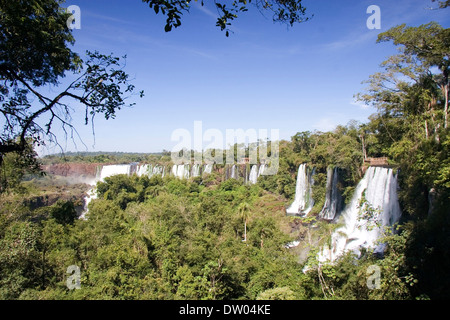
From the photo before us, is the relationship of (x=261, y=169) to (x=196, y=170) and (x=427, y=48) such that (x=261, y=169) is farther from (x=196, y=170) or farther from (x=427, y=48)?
(x=427, y=48)

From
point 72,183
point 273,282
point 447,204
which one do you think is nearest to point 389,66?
point 447,204

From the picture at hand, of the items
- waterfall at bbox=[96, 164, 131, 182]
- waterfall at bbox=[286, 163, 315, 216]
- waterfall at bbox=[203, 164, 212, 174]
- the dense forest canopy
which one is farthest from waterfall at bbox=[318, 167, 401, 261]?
waterfall at bbox=[96, 164, 131, 182]

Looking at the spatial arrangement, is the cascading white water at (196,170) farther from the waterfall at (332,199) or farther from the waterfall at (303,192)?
the waterfall at (332,199)

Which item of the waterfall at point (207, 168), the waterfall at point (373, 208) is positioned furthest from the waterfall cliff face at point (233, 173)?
the waterfall at point (373, 208)

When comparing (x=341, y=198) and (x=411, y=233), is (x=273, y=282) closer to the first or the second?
(x=411, y=233)

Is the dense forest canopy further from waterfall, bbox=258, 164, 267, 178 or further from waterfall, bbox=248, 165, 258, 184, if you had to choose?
waterfall, bbox=248, 165, 258, 184
